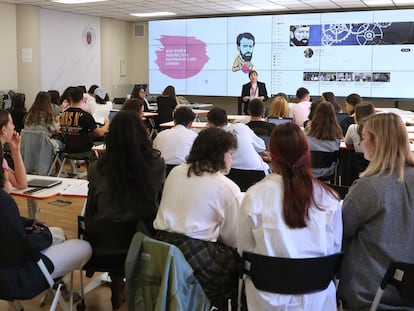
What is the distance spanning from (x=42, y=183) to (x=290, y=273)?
2.01 meters

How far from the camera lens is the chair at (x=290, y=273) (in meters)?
2.00

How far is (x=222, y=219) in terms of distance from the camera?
2.39 meters

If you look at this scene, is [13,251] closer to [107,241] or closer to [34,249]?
[34,249]

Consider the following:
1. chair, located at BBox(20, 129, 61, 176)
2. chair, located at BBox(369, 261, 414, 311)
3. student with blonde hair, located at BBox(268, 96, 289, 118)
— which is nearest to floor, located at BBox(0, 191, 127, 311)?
chair, located at BBox(20, 129, 61, 176)

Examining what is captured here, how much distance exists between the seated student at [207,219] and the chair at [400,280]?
0.65m

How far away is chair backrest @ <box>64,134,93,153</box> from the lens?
5.95 metres

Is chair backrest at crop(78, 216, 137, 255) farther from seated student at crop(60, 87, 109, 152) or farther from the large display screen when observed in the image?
the large display screen

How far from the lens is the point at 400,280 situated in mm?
1972

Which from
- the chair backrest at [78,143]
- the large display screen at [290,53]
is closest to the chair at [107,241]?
the chair backrest at [78,143]

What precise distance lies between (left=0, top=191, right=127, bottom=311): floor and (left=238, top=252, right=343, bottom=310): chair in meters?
1.36

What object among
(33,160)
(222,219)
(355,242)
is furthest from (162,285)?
(33,160)

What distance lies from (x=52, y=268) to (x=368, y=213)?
1548mm

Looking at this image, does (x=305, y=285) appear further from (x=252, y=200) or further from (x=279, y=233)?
(x=252, y=200)

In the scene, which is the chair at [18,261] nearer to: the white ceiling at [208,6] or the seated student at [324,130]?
the seated student at [324,130]
